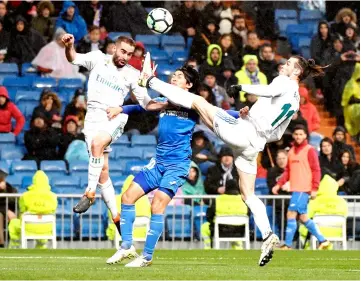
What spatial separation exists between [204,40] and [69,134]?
14.0 ft

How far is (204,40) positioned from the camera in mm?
27438

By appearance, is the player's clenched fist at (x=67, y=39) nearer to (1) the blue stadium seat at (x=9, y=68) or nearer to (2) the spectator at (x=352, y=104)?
(1) the blue stadium seat at (x=9, y=68)

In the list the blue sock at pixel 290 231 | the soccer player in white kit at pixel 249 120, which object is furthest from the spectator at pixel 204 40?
the soccer player in white kit at pixel 249 120

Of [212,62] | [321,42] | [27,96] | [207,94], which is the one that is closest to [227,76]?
[212,62]

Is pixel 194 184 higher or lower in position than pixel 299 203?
higher

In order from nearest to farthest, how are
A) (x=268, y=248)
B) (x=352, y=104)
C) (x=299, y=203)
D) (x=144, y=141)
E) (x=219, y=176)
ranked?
1. (x=268, y=248)
2. (x=299, y=203)
3. (x=219, y=176)
4. (x=144, y=141)
5. (x=352, y=104)

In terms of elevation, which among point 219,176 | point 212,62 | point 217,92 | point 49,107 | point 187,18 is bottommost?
point 219,176

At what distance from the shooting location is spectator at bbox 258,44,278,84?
27016 mm

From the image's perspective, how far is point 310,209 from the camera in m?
23.2

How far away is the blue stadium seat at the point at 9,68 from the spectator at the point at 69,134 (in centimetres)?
254

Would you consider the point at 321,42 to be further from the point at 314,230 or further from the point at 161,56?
the point at 314,230

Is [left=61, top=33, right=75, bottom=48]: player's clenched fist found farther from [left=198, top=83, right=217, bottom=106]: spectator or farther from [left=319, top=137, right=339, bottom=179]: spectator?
[left=198, top=83, right=217, bottom=106]: spectator

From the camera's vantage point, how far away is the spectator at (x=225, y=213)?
22.5 metres

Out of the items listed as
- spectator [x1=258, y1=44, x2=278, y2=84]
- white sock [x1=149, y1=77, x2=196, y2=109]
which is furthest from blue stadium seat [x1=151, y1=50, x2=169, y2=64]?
white sock [x1=149, y1=77, x2=196, y2=109]
